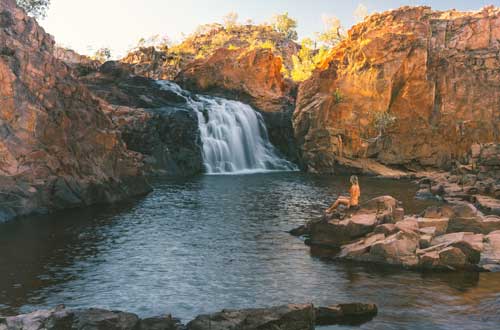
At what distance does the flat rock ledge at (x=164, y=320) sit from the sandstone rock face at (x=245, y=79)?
241ft

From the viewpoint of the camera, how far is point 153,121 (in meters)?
73.3

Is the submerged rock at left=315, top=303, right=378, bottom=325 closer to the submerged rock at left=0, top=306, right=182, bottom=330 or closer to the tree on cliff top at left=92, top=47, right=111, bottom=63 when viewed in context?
the submerged rock at left=0, top=306, right=182, bottom=330

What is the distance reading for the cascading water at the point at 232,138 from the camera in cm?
7594

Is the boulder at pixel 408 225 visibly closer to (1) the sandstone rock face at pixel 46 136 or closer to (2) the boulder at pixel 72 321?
(2) the boulder at pixel 72 321

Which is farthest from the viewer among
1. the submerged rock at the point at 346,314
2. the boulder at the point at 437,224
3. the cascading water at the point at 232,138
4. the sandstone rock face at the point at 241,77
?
the sandstone rock face at the point at 241,77

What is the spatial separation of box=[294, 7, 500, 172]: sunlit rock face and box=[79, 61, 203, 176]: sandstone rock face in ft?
61.1

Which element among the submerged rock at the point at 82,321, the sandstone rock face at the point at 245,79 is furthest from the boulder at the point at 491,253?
the sandstone rock face at the point at 245,79

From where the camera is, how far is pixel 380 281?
72.7 feet

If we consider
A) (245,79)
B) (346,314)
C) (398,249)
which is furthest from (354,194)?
(245,79)

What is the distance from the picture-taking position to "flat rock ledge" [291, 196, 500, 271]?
78.8ft

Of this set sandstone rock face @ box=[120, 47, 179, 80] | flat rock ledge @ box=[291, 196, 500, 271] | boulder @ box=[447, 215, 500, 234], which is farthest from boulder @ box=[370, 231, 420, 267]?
sandstone rock face @ box=[120, 47, 179, 80]

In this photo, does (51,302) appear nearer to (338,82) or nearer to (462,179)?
(462,179)

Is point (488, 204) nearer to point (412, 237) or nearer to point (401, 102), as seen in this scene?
point (412, 237)

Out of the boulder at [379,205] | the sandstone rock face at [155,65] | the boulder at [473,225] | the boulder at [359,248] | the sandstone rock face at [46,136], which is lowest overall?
the boulder at [359,248]
